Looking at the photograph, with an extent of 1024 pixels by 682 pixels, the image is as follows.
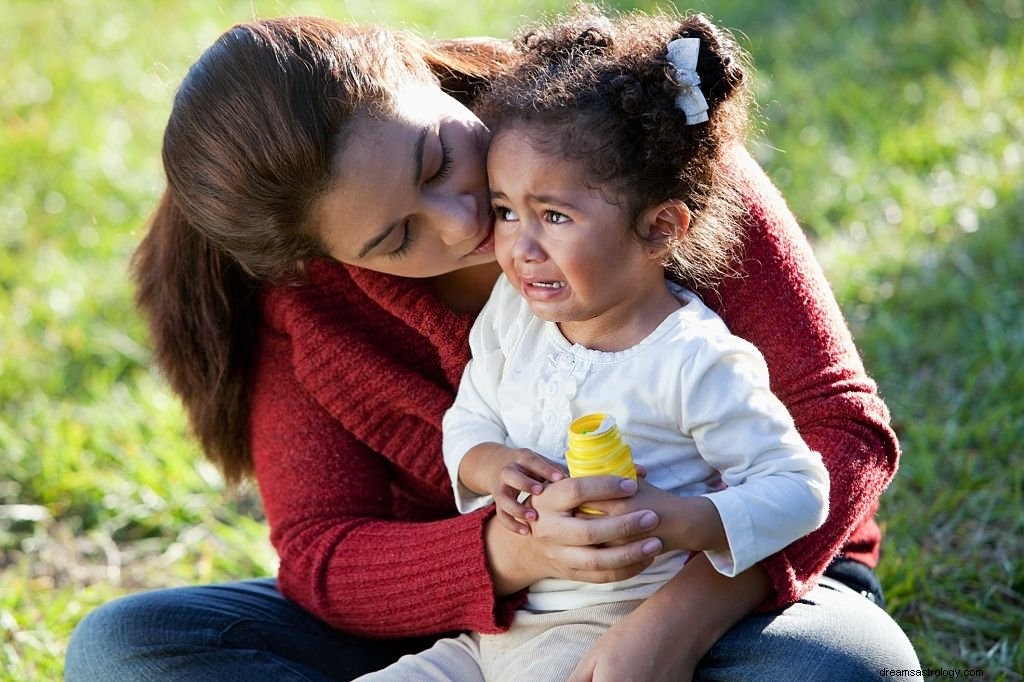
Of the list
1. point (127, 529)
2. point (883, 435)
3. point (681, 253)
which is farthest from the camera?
point (127, 529)

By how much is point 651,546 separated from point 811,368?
1.59 ft

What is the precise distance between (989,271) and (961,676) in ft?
5.01

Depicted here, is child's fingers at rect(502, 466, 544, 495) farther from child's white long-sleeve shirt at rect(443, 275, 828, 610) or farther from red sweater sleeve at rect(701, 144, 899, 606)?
red sweater sleeve at rect(701, 144, 899, 606)

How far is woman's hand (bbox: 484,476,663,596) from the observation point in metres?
1.57

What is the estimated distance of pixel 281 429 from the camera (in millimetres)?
2213

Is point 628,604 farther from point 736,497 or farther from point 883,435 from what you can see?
point 883,435

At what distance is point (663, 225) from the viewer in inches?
69.7

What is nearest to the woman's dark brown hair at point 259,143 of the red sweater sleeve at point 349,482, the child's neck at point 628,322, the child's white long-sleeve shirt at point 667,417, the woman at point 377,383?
the woman at point 377,383

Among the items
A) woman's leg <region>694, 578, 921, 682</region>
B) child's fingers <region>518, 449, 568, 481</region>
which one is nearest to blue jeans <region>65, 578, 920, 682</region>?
woman's leg <region>694, 578, 921, 682</region>

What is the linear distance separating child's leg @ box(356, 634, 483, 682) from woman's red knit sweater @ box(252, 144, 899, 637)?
0.12 ft

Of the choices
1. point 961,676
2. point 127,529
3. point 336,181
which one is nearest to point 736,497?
point 336,181

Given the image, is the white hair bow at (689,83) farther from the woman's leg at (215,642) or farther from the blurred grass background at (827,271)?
the woman's leg at (215,642)

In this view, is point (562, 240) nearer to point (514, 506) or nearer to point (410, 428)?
point (514, 506)

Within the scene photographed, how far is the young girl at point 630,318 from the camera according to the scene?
1.64m
